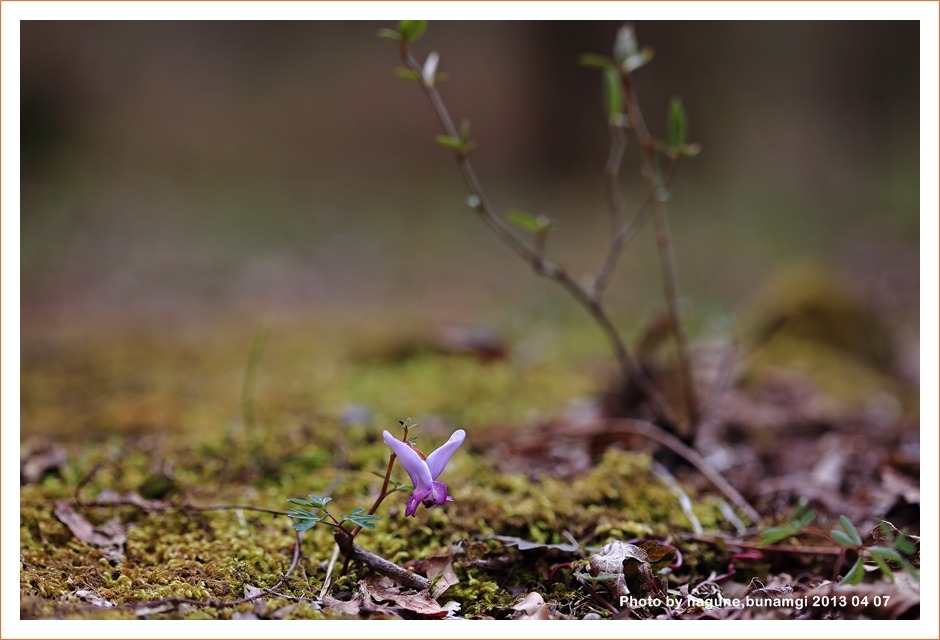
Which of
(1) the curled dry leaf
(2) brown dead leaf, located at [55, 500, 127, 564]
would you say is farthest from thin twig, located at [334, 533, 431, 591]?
(2) brown dead leaf, located at [55, 500, 127, 564]

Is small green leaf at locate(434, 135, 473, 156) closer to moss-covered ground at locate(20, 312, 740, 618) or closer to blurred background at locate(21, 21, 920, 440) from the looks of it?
moss-covered ground at locate(20, 312, 740, 618)

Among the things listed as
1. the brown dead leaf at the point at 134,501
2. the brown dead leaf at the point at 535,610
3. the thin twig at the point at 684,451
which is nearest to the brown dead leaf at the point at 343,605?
the brown dead leaf at the point at 535,610

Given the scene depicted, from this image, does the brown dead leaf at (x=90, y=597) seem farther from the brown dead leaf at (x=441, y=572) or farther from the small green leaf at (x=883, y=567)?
the small green leaf at (x=883, y=567)

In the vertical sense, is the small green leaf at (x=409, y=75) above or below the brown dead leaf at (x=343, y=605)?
above

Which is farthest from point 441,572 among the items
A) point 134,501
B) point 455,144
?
point 455,144

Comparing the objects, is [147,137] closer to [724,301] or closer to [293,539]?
[724,301]

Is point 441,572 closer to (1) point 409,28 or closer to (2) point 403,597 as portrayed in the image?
(2) point 403,597
